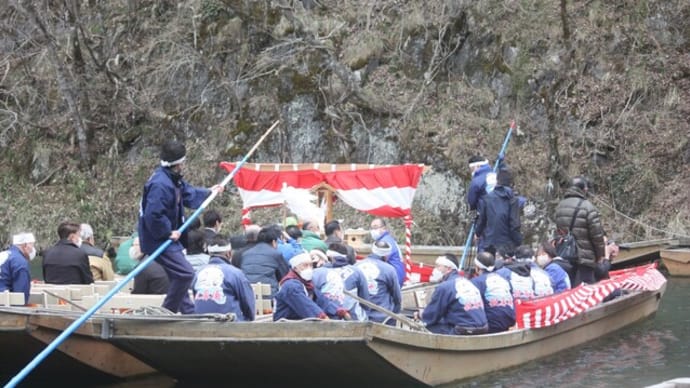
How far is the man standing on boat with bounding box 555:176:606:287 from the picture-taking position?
1284 cm

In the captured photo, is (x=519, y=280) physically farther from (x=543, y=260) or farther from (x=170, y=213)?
(x=170, y=213)

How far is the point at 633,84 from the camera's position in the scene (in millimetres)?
21516

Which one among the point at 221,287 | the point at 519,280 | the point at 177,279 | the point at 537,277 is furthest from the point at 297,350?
the point at 537,277

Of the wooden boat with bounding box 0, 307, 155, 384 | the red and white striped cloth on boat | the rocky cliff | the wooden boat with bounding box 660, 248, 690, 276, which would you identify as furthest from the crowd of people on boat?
the rocky cliff

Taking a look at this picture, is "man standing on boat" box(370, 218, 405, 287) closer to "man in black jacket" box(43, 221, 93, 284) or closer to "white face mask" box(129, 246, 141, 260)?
"white face mask" box(129, 246, 141, 260)

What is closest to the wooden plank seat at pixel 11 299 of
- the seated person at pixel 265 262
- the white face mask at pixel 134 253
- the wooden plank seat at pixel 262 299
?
the white face mask at pixel 134 253

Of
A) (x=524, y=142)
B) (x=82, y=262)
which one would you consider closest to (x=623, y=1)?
(x=524, y=142)

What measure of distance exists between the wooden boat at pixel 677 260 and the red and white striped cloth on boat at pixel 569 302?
452 centimetres

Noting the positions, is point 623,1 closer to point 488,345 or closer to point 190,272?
point 488,345

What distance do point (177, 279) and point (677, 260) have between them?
11658 millimetres

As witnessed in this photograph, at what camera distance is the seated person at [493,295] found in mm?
10711

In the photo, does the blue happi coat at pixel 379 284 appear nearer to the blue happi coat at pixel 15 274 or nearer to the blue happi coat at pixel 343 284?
the blue happi coat at pixel 343 284

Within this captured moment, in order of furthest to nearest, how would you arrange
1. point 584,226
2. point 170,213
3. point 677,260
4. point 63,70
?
point 63,70
point 677,260
point 584,226
point 170,213

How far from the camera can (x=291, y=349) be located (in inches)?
364
